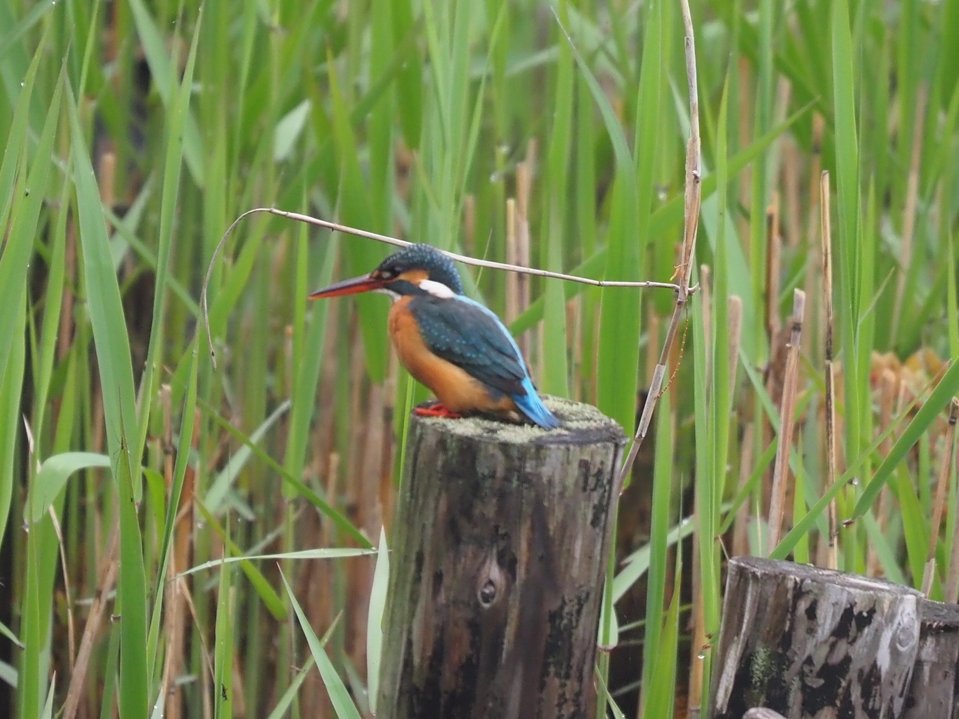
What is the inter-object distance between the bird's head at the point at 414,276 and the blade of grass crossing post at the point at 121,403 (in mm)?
272

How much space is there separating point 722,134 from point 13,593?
158 cm

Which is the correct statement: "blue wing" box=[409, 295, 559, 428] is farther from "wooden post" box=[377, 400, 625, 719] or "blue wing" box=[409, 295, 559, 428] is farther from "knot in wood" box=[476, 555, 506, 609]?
"knot in wood" box=[476, 555, 506, 609]

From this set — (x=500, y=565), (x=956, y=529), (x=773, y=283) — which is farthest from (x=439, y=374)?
(x=773, y=283)

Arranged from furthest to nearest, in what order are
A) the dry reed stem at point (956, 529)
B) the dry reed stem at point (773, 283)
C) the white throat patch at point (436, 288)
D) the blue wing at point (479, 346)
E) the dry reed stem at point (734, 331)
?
→ 1. the dry reed stem at point (773, 283)
2. the dry reed stem at point (734, 331)
3. the dry reed stem at point (956, 529)
4. the white throat patch at point (436, 288)
5. the blue wing at point (479, 346)

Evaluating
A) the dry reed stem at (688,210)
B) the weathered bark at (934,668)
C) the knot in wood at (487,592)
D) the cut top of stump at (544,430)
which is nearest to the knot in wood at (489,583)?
the knot in wood at (487,592)

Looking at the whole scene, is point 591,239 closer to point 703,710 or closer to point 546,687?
point 703,710

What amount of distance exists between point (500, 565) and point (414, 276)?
478 millimetres

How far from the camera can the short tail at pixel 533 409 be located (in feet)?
4.78

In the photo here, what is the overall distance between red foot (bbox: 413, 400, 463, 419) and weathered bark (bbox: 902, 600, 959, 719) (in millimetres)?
619

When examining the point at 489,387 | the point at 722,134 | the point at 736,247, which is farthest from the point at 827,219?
the point at 489,387

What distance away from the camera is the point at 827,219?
183 cm

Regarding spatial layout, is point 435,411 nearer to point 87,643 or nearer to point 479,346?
point 479,346

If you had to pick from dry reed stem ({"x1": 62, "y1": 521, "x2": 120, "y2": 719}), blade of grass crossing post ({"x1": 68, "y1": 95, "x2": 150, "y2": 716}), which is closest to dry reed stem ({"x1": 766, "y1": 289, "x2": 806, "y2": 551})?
blade of grass crossing post ({"x1": 68, "y1": 95, "x2": 150, "y2": 716})

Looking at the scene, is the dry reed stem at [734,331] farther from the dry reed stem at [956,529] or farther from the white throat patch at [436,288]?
the white throat patch at [436,288]
